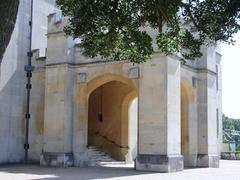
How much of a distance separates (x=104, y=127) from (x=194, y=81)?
5750 millimetres

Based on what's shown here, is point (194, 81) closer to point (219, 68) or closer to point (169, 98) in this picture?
point (169, 98)

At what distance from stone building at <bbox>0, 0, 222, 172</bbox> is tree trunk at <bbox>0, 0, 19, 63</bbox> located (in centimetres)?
1251

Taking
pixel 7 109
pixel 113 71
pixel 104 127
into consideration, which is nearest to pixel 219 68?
pixel 104 127

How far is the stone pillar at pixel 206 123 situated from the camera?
19625 millimetres

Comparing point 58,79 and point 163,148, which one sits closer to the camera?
point 163,148

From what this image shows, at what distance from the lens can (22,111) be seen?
67.9 ft

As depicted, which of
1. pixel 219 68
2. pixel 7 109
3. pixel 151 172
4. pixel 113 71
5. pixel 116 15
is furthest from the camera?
pixel 219 68

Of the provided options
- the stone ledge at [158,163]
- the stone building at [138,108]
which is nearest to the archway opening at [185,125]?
the stone building at [138,108]

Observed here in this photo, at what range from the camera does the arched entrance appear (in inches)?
879

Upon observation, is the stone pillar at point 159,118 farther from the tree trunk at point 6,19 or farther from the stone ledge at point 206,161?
the tree trunk at point 6,19

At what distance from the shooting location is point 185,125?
776 inches

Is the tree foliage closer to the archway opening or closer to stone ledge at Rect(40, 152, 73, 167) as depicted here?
stone ledge at Rect(40, 152, 73, 167)

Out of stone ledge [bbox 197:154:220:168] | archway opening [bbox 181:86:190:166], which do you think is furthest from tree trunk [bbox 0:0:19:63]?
stone ledge [bbox 197:154:220:168]

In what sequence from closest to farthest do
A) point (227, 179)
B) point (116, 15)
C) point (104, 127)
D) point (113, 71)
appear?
point (116, 15) < point (227, 179) < point (113, 71) < point (104, 127)
